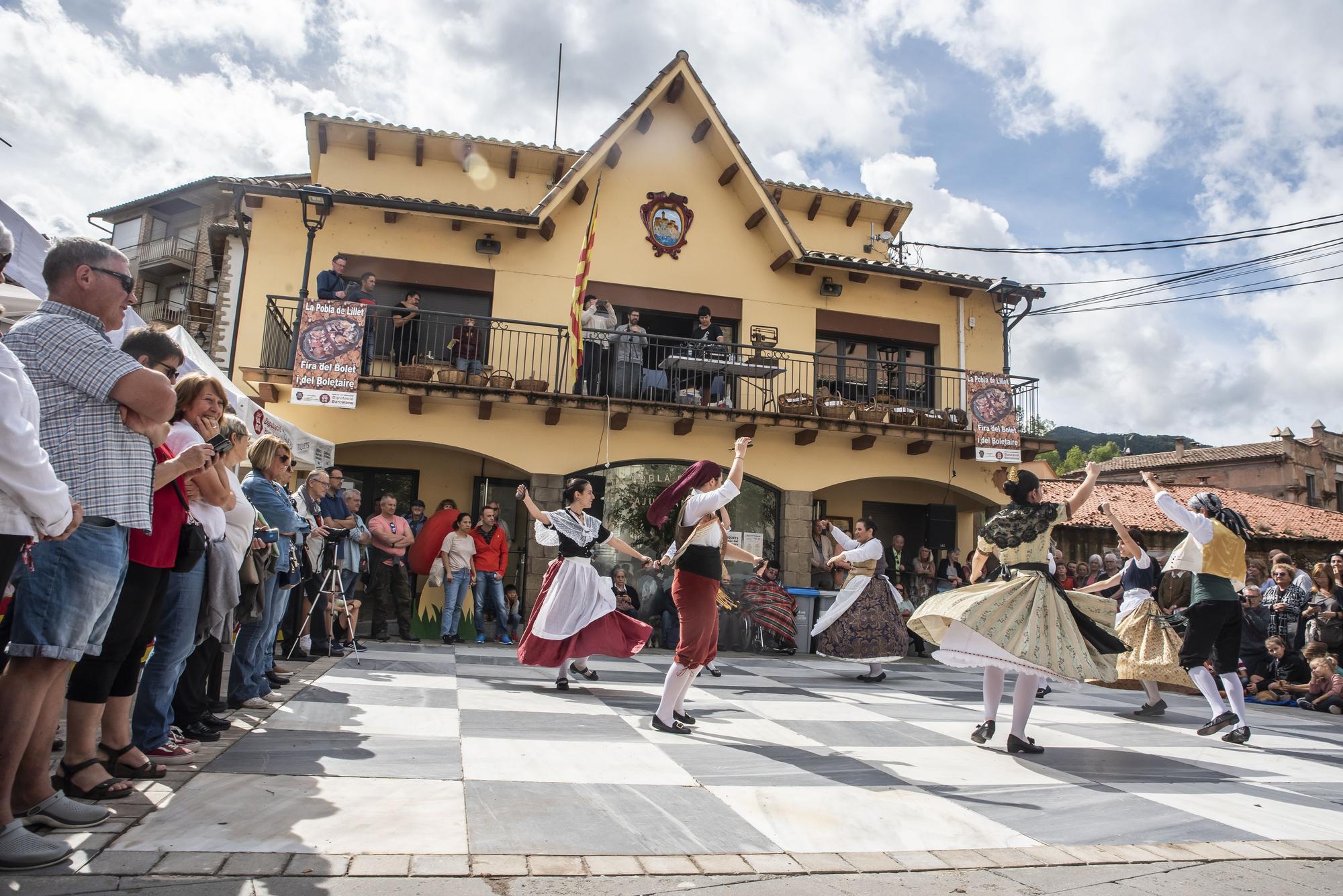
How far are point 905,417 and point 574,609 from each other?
32.0ft

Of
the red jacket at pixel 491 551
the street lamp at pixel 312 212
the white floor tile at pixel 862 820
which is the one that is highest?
the street lamp at pixel 312 212

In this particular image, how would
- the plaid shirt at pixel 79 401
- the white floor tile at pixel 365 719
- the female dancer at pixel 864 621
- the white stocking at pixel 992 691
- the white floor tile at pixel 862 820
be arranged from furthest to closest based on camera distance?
1. the female dancer at pixel 864 621
2. the white stocking at pixel 992 691
3. the white floor tile at pixel 365 719
4. the white floor tile at pixel 862 820
5. the plaid shirt at pixel 79 401

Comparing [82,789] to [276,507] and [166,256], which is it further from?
[166,256]

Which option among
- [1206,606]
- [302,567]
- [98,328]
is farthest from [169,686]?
[1206,606]

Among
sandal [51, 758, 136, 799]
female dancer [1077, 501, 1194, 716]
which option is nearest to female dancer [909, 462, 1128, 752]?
female dancer [1077, 501, 1194, 716]

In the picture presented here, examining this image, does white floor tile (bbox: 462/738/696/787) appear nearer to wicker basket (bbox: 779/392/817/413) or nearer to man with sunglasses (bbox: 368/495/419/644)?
man with sunglasses (bbox: 368/495/419/644)

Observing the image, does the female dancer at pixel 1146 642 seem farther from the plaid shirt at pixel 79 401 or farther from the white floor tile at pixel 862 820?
the plaid shirt at pixel 79 401

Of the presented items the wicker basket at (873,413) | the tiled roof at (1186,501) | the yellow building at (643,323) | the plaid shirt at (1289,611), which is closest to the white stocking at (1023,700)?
the plaid shirt at (1289,611)

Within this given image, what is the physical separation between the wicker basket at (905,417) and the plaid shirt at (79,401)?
44.9ft

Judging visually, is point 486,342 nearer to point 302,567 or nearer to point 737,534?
point 737,534

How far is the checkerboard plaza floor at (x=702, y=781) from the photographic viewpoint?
3.27 meters

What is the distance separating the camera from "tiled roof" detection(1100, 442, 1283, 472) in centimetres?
4188

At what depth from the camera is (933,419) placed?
15648 mm

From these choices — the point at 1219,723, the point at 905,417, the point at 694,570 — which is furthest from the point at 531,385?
the point at 1219,723
